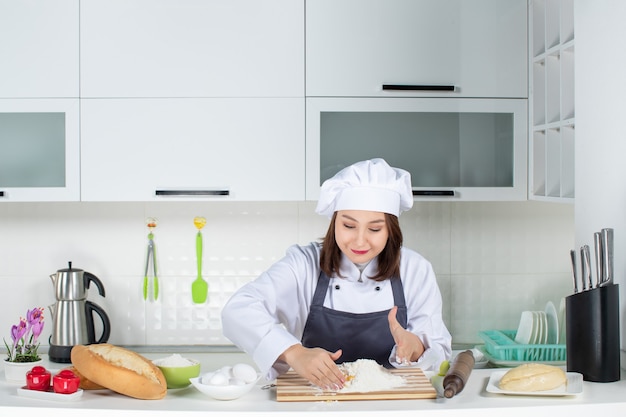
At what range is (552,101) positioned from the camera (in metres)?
2.28

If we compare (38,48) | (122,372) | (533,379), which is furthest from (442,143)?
(122,372)

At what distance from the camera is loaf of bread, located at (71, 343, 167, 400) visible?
130 cm

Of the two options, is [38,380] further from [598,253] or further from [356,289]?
[598,253]

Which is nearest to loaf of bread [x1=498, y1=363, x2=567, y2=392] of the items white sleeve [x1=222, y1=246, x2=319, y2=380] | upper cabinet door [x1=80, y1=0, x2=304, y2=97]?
white sleeve [x1=222, y1=246, x2=319, y2=380]

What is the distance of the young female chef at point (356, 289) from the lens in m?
1.63

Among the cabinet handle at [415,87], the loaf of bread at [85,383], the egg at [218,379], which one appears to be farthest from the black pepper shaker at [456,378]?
the cabinet handle at [415,87]

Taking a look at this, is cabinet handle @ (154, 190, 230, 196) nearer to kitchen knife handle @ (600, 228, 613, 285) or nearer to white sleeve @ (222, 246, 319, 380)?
white sleeve @ (222, 246, 319, 380)

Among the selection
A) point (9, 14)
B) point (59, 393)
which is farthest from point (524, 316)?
point (9, 14)

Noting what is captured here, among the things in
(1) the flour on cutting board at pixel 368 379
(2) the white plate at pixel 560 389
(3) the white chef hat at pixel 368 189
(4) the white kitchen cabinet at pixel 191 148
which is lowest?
(2) the white plate at pixel 560 389

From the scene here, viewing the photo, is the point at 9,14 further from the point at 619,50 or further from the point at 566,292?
the point at 566,292

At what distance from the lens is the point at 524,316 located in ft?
8.08

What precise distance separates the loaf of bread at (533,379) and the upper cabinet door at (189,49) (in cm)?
131

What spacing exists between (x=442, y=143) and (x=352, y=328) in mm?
842

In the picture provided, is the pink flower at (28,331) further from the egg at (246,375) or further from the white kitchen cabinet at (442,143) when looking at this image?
the white kitchen cabinet at (442,143)
